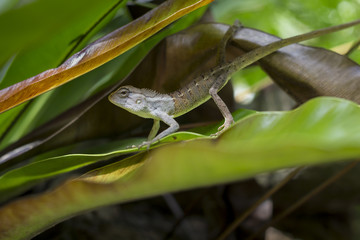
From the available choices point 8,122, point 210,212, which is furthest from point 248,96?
point 8,122

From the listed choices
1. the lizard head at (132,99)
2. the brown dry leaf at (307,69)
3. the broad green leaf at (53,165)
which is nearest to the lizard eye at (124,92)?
the lizard head at (132,99)

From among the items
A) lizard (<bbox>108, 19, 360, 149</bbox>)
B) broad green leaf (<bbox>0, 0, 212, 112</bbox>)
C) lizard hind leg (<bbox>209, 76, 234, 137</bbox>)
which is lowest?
lizard hind leg (<bbox>209, 76, 234, 137</bbox>)

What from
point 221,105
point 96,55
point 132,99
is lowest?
point 221,105

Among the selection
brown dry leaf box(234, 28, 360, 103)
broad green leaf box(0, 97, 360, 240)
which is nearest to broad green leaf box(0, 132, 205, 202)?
broad green leaf box(0, 97, 360, 240)

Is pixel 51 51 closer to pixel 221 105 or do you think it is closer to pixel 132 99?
pixel 132 99

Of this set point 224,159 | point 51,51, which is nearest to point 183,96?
point 51,51

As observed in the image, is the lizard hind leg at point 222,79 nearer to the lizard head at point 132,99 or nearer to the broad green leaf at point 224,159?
the lizard head at point 132,99

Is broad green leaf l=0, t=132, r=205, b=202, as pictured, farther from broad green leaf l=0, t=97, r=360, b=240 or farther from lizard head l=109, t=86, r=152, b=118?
lizard head l=109, t=86, r=152, b=118
